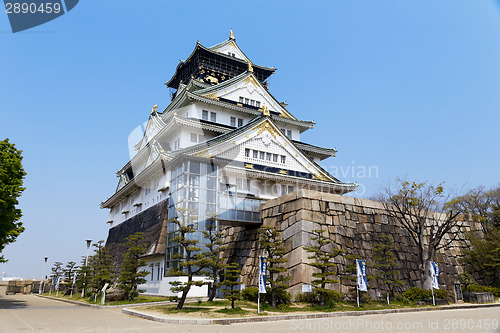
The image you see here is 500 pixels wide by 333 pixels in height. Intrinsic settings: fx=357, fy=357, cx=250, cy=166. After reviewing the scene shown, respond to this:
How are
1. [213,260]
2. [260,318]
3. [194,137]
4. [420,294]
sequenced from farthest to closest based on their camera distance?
[194,137] < [420,294] < [213,260] < [260,318]

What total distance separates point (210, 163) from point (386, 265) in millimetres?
12278

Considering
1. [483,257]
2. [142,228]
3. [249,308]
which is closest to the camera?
[249,308]

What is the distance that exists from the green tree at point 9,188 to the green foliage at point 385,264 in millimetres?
19425

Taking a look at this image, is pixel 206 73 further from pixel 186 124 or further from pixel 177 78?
pixel 186 124

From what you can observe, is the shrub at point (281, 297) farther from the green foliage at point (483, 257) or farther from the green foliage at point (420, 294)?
the green foliage at point (483, 257)

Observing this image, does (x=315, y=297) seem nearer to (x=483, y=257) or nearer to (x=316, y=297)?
(x=316, y=297)

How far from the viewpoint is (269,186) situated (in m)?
28.7

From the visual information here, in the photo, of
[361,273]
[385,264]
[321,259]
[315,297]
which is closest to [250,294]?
[315,297]

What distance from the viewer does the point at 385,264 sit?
63.4 feet

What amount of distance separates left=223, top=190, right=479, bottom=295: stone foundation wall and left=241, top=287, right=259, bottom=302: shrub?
180cm

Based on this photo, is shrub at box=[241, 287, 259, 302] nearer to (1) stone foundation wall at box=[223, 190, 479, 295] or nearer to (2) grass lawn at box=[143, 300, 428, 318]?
(2) grass lawn at box=[143, 300, 428, 318]

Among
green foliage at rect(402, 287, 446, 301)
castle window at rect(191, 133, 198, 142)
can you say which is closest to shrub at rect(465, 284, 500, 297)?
green foliage at rect(402, 287, 446, 301)

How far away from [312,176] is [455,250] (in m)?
11.7

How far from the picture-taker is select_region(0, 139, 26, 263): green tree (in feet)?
60.3
